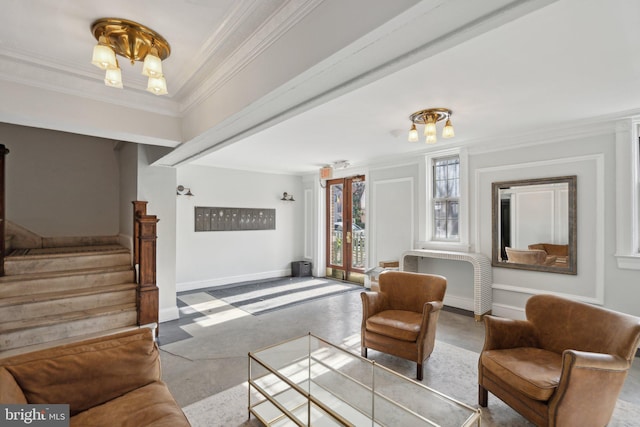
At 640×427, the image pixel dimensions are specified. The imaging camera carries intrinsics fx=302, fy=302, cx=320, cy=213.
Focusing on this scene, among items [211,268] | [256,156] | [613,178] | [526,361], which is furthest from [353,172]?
[526,361]

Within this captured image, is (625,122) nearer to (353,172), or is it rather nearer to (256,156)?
(353,172)

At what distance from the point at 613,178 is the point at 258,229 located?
5.72 metres

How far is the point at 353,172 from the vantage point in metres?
6.23

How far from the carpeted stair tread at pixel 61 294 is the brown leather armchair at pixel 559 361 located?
377 centimetres

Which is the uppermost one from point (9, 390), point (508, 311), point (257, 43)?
point (257, 43)

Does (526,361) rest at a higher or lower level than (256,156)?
lower

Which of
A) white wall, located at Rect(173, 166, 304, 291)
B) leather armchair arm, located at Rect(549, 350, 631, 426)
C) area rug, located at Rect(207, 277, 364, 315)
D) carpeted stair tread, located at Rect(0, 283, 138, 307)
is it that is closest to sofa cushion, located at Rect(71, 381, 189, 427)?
leather armchair arm, located at Rect(549, 350, 631, 426)

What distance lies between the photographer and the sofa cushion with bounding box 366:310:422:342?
2639 millimetres

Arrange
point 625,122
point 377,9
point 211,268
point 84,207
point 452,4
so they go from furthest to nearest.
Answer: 1. point 211,268
2. point 84,207
3. point 625,122
4. point 377,9
5. point 452,4

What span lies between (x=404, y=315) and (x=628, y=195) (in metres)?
2.74

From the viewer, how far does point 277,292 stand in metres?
5.54

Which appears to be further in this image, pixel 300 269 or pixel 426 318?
pixel 300 269

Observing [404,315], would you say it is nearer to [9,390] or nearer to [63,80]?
[9,390]

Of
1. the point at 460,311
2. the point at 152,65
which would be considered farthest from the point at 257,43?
the point at 460,311
